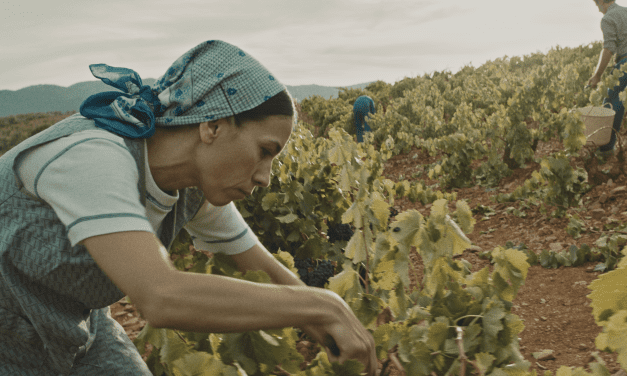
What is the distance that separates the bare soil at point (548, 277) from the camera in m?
2.72

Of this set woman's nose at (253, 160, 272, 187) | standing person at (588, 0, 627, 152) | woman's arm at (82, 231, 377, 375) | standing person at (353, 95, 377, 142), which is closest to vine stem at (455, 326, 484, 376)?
woman's arm at (82, 231, 377, 375)

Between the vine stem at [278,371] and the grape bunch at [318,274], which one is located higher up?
the vine stem at [278,371]

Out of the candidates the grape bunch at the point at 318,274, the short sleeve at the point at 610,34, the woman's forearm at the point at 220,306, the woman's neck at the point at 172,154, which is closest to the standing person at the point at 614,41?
the short sleeve at the point at 610,34

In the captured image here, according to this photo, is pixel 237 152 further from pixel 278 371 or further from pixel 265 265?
pixel 278 371

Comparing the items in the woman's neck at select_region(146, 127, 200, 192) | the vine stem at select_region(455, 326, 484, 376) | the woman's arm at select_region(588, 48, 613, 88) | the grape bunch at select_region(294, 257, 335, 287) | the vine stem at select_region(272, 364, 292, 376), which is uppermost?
the woman's arm at select_region(588, 48, 613, 88)

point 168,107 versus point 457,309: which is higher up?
point 168,107

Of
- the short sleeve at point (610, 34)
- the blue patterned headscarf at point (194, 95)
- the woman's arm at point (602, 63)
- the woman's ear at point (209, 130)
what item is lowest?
the woman's ear at point (209, 130)

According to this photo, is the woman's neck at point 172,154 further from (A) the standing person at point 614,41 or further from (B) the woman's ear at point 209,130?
(A) the standing person at point 614,41

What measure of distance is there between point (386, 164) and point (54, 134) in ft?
32.6

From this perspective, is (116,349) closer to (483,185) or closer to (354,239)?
(354,239)

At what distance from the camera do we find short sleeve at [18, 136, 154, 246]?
1.05 meters

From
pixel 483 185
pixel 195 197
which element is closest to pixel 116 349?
pixel 195 197

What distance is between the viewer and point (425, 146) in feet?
32.6

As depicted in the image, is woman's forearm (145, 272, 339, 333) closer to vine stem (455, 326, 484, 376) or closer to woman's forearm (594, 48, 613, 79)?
vine stem (455, 326, 484, 376)
